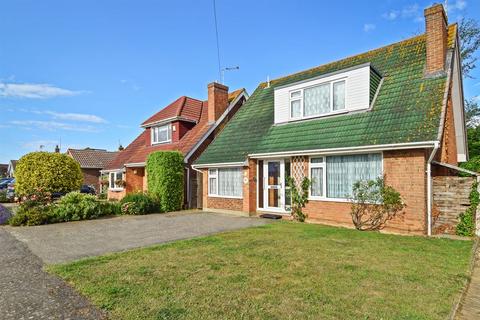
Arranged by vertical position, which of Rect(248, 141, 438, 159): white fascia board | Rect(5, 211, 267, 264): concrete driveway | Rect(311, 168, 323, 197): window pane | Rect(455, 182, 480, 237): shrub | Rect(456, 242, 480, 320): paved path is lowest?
Rect(5, 211, 267, 264): concrete driveway

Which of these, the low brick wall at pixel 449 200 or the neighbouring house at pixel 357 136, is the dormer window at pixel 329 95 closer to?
the neighbouring house at pixel 357 136

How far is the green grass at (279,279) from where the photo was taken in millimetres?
4097

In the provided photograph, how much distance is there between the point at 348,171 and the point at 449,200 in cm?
315

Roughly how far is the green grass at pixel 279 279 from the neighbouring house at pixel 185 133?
1039 cm

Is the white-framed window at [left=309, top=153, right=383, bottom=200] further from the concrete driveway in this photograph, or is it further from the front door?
the concrete driveway

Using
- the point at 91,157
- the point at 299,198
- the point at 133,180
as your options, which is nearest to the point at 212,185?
the point at 299,198

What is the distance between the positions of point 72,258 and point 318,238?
6.44 metres

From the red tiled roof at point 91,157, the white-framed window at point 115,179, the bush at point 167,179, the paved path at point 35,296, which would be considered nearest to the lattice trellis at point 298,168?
the bush at point 167,179

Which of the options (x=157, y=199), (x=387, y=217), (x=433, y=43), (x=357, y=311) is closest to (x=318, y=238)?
(x=387, y=217)

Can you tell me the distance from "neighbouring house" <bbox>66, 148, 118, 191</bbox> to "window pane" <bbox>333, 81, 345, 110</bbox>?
113 feet

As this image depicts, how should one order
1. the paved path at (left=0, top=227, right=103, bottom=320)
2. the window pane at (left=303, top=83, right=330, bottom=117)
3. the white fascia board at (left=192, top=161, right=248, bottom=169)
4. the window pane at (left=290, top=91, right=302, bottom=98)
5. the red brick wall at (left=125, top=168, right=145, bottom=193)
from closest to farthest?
the paved path at (left=0, top=227, right=103, bottom=320) → the window pane at (left=303, top=83, right=330, bottom=117) → the window pane at (left=290, top=91, right=302, bottom=98) → the white fascia board at (left=192, top=161, right=248, bottom=169) → the red brick wall at (left=125, top=168, right=145, bottom=193)

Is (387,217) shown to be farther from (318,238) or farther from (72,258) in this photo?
(72,258)

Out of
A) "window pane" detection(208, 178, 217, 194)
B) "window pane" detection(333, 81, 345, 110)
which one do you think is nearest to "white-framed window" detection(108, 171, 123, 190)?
"window pane" detection(208, 178, 217, 194)

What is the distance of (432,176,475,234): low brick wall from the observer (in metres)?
8.91
